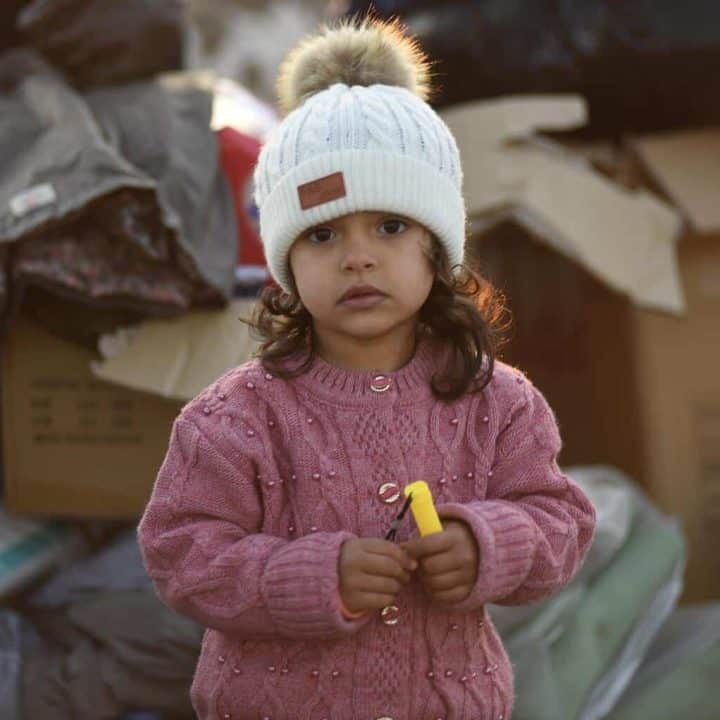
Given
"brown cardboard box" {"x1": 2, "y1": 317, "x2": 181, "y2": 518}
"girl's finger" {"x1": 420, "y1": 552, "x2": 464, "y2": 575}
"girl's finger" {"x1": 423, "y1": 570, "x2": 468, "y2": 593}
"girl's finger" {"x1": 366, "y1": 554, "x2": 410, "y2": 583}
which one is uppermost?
"girl's finger" {"x1": 366, "y1": 554, "x2": 410, "y2": 583}

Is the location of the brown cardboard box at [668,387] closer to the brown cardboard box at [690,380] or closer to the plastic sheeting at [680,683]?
the brown cardboard box at [690,380]

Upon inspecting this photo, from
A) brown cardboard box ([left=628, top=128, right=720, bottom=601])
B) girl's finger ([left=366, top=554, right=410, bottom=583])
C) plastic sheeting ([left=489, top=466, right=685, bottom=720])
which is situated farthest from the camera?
brown cardboard box ([left=628, top=128, right=720, bottom=601])

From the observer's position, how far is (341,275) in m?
1.33

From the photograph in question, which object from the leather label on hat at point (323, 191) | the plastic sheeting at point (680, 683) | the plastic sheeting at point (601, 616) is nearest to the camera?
the leather label on hat at point (323, 191)

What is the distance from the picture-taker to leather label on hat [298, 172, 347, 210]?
4.41 feet

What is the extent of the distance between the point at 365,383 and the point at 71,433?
3.63 ft

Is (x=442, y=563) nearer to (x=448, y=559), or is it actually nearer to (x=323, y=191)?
(x=448, y=559)

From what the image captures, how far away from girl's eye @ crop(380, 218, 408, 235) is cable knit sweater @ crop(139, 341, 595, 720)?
0.14 m

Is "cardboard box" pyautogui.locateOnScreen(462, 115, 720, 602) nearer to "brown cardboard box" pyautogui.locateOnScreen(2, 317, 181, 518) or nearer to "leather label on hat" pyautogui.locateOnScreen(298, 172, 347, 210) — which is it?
"brown cardboard box" pyautogui.locateOnScreen(2, 317, 181, 518)

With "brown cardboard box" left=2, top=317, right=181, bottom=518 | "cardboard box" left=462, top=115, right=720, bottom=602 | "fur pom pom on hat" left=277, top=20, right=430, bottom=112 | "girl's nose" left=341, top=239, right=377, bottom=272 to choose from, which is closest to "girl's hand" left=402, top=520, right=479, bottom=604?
"girl's nose" left=341, top=239, right=377, bottom=272

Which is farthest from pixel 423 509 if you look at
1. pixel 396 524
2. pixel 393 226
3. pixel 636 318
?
pixel 636 318

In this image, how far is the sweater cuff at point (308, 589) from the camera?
1.24m

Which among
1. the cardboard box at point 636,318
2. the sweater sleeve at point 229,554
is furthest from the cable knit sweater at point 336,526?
the cardboard box at point 636,318

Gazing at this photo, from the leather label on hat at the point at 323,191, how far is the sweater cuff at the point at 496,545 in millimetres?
322
